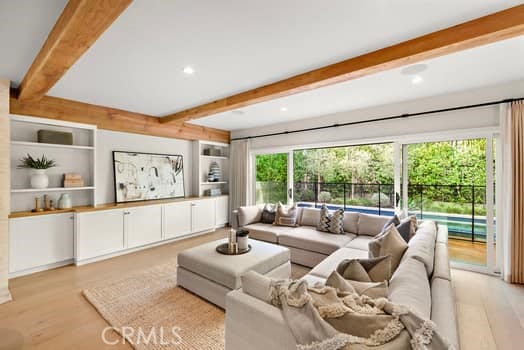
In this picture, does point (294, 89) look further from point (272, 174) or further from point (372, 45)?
point (272, 174)

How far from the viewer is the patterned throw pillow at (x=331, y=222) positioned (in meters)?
3.67

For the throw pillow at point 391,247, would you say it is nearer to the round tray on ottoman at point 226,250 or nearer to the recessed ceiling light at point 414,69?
the round tray on ottoman at point 226,250

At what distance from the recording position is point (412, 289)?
1.27 metres

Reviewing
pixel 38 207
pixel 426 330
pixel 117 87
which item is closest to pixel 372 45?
pixel 426 330

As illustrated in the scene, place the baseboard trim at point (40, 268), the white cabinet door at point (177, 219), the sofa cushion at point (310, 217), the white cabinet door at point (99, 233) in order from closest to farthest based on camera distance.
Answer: the baseboard trim at point (40, 268), the white cabinet door at point (99, 233), the sofa cushion at point (310, 217), the white cabinet door at point (177, 219)

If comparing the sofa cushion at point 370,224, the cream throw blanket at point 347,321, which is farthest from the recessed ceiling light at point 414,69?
the cream throw blanket at point 347,321

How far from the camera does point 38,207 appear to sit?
3309 millimetres

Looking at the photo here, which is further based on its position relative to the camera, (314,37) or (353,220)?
(353,220)

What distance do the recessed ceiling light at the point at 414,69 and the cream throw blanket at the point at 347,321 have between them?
245 cm

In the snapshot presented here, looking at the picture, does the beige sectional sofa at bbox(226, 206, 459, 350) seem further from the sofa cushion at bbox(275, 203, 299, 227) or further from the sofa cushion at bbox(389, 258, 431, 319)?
the sofa cushion at bbox(275, 203, 299, 227)

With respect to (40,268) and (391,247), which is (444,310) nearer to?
(391,247)

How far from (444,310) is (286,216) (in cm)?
305

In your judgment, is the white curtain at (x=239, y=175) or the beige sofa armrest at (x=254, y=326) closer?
the beige sofa armrest at (x=254, y=326)

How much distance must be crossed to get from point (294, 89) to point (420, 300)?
2.30 meters
